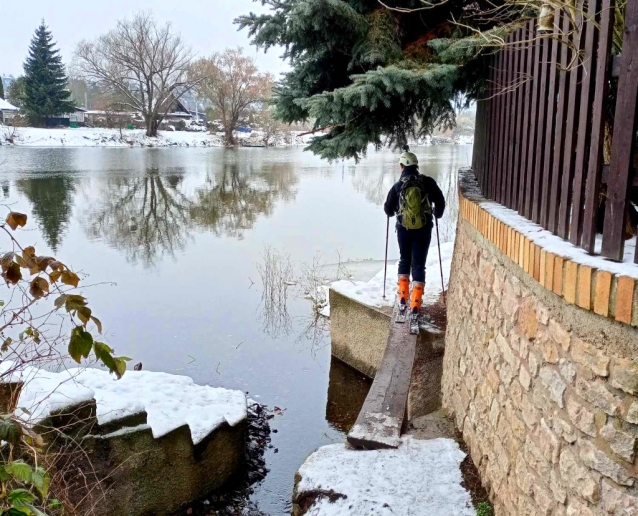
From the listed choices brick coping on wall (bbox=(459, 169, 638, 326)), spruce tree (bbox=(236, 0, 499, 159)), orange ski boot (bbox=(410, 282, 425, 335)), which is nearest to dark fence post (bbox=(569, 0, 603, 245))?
brick coping on wall (bbox=(459, 169, 638, 326))

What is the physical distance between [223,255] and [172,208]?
744 cm

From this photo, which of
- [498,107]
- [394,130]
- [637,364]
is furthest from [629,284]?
[394,130]

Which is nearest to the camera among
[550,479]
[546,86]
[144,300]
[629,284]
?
[629,284]

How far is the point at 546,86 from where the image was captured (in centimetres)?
323

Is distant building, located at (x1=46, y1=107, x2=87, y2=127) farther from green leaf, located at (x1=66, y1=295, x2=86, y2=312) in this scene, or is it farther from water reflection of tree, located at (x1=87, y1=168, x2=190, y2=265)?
green leaf, located at (x1=66, y1=295, x2=86, y2=312)

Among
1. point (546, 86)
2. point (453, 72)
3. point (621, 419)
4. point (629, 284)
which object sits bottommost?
point (621, 419)

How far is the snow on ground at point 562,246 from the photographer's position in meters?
2.09

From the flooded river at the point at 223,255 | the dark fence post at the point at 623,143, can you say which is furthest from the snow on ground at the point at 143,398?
the dark fence post at the point at 623,143

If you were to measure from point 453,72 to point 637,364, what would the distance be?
4.46 metres

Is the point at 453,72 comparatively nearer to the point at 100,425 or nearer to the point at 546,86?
the point at 546,86

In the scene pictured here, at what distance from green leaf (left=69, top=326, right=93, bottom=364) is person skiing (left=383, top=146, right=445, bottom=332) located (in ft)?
14.1

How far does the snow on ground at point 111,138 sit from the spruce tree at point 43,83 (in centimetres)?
311

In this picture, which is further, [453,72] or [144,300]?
[144,300]

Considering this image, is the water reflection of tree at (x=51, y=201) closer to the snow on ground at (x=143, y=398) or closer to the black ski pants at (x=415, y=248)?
the snow on ground at (x=143, y=398)
